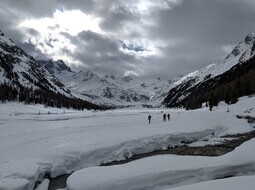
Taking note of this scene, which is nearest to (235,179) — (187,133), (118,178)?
(118,178)

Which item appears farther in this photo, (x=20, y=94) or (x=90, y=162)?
(x=20, y=94)

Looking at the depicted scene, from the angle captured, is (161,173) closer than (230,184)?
No

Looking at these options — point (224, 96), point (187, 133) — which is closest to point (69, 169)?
point (187, 133)

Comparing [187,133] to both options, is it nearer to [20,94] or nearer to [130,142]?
[130,142]

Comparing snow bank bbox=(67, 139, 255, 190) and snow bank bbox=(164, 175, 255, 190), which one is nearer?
snow bank bbox=(164, 175, 255, 190)

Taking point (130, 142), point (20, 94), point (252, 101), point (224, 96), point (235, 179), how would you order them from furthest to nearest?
1. point (20, 94)
2. point (224, 96)
3. point (252, 101)
4. point (130, 142)
5. point (235, 179)

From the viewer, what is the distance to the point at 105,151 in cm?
3419

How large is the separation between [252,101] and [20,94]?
129 meters

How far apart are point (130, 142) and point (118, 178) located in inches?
714

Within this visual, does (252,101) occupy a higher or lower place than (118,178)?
higher

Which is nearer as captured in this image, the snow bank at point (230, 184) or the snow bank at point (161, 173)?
the snow bank at point (230, 184)

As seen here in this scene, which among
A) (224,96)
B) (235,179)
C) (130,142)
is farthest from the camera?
(224,96)

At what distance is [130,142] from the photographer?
38.6m

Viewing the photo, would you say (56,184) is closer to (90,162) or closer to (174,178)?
(90,162)
